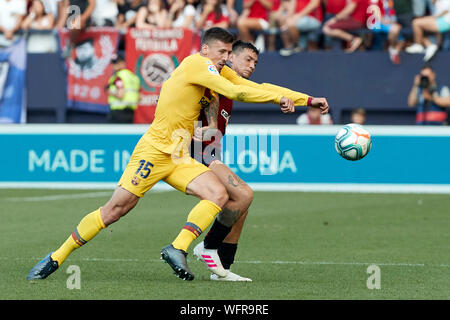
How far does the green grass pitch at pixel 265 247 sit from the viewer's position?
7734 mm

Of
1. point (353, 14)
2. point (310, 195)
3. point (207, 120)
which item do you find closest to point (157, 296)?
point (207, 120)

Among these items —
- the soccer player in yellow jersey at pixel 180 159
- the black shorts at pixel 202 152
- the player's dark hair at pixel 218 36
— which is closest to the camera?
the soccer player in yellow jersey at pixel 180 159

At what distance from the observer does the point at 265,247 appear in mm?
10742

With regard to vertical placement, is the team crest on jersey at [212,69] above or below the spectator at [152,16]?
below

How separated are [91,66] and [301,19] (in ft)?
13.7

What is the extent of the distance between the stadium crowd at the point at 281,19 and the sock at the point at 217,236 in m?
10.7

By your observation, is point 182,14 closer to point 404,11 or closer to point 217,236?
point 404,11

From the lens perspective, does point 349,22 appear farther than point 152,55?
No

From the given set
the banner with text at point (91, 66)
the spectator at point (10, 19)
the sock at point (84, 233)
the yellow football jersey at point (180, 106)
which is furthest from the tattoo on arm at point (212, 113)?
the spectator at point (10, 19)

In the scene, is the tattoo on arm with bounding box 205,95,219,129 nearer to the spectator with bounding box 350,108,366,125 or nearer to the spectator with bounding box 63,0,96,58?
the spectator with bounding box 350,108,366,125

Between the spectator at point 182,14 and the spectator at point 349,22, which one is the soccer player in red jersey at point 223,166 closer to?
the spectator at point 349,22

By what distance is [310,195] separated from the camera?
54.0 ft

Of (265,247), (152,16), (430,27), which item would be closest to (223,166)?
(265,247)

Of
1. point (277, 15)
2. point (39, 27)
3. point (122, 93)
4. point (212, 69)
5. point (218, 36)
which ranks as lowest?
point (122, 93)
